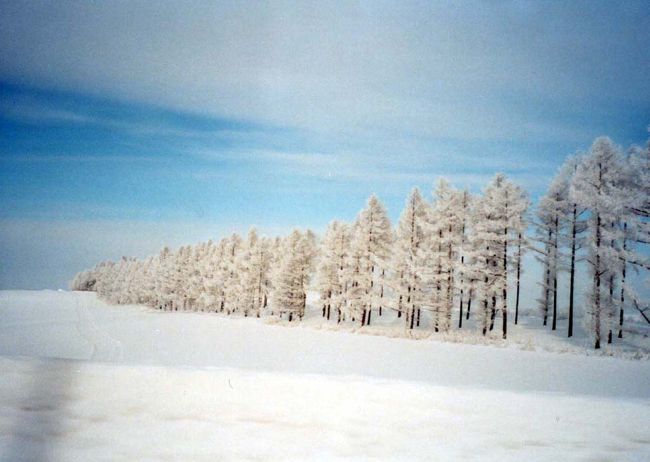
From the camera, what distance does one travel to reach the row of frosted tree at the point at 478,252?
66.2 feet

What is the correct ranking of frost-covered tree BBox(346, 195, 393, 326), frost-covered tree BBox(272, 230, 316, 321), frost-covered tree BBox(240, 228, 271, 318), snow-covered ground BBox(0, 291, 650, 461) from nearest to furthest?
snow-covered ground BBox(0, 291, 650, 461)
frost-covered tree BBox(346, 195, 393, 326)
frost-covered tree BBox(272, 230, 316, 321)
frost-covered tree BBox(240, 228, 271, 318)

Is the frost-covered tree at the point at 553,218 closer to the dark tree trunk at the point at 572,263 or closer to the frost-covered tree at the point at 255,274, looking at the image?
the dark tree trunk at the point at 572,263

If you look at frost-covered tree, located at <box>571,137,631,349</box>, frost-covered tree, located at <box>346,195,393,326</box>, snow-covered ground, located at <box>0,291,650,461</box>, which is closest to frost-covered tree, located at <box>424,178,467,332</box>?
frost-covered tree, located at <box>346,195,393,326</box>

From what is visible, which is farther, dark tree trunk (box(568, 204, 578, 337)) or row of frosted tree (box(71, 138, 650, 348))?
dark tree trunk (box(568, 204, 578, 337))

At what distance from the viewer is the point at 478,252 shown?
89.4 feet

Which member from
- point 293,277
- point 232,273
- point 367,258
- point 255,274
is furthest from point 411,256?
point 232,273

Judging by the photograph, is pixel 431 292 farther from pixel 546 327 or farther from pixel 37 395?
pixel 37 395

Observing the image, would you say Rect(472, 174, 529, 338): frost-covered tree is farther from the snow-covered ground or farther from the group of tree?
the snow-covered ground

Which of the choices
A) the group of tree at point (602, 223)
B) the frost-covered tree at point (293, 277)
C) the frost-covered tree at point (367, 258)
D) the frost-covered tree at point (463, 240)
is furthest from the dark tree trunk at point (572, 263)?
the frost-covered tree at point (293, 277)

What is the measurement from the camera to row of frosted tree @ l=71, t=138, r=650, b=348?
20.2 m

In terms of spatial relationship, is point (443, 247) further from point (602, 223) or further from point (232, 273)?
point (232, 273)

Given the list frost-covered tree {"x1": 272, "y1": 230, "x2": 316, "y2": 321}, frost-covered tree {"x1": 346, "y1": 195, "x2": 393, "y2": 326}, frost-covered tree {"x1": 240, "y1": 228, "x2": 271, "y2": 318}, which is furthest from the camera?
frost-covered tree {"x1": 240, "y1": 228, "x2": 271, "y2": 318}

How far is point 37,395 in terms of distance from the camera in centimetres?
326

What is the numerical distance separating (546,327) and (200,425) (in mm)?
34968
